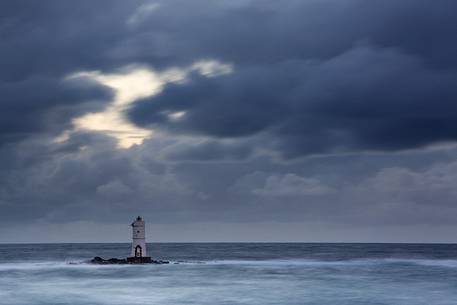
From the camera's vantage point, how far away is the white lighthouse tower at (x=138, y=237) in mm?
58719

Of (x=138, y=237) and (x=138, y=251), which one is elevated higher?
(x=138, y=237)

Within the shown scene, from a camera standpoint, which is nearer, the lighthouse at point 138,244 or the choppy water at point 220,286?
the choppy water at point 220,286

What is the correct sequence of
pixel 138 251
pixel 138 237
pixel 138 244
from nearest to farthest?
pixel 138 237, pixel 138 244, pixel 138 251

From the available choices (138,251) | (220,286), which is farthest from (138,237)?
(220,286)

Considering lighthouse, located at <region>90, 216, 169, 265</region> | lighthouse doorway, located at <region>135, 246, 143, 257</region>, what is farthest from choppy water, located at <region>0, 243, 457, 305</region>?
lighthouse doorway, located at <region>135, 246, 143, 257</region>

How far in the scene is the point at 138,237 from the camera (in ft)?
195

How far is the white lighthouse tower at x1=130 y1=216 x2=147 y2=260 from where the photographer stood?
193ft

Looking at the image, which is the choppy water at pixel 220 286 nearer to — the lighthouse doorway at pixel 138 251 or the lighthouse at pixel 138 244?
the lighthouse at pixel 138 244

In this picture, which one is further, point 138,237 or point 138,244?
point 138,244

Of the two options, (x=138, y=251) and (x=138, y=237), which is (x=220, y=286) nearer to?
(x=138, y=237)

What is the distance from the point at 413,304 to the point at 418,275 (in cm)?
2095

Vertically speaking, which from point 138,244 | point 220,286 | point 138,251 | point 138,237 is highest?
point 138,237

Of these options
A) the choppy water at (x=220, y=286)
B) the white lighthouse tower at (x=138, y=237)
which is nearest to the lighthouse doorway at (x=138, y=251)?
A: the white lighthouse tower at (x=138, y=237)

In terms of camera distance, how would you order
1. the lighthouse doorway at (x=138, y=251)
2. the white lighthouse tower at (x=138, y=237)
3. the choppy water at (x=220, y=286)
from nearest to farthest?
the choppy water at (x=220, y=286)
the white lighthouse tower at (x=138, y=237)
the lighthouse doorway at (x=138, y=251)
